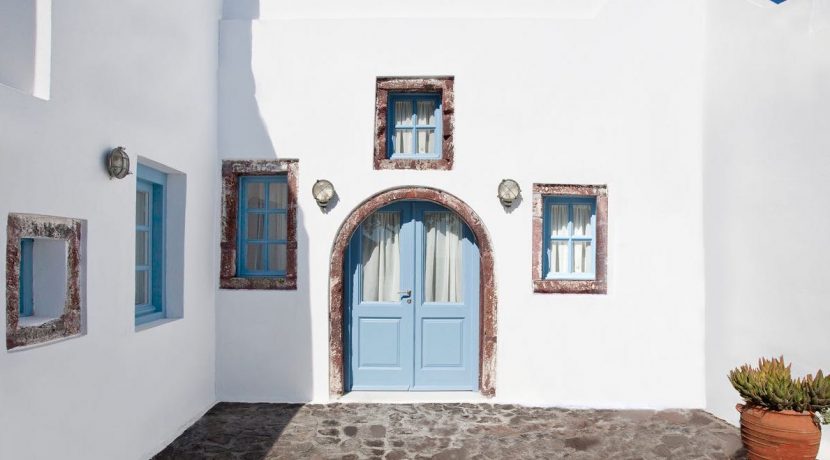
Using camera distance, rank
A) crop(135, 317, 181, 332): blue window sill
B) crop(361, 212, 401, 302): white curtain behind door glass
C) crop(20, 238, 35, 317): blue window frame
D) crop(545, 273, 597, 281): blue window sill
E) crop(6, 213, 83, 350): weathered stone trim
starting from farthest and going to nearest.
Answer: crop(361, 212, 401, 302): white curtain behind door glass
crop(545, 273, 597, 281): blue window sill
crop(135, 317, 181, 332): blue window sill
crop(20, 238, 35, 317): blue window frame
crop(6, 213, 83, 350): weathered stone trim

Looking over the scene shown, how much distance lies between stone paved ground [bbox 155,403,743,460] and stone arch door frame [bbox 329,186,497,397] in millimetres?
342

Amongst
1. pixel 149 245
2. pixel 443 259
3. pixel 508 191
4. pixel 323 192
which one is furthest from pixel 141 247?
pixel 508 191

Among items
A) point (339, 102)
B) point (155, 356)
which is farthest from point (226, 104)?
point (155, 356)

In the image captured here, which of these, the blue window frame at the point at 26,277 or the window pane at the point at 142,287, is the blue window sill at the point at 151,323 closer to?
the window pane at the point at 142,287

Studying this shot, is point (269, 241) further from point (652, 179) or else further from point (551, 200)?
point (652, 179)

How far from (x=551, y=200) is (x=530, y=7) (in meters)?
2.03

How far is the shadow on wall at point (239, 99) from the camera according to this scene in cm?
532

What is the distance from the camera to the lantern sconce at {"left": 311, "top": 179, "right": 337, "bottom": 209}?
5137 mm

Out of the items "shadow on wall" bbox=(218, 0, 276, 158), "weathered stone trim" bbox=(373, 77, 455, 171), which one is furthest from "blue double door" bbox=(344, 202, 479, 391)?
"shadow on wall" bbox=(218, 0, 276, 158)

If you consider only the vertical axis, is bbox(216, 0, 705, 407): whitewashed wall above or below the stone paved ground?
above

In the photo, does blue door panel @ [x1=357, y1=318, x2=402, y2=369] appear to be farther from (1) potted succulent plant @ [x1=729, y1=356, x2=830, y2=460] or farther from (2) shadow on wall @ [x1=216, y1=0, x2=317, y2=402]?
(1) potted succulent plant @ [x1=729, y1=356, x2=830, y2=460]

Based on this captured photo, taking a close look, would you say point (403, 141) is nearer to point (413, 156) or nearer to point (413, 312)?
point (413, 156)

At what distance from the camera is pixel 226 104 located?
5.34 metres

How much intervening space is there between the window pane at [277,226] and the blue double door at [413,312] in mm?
728
